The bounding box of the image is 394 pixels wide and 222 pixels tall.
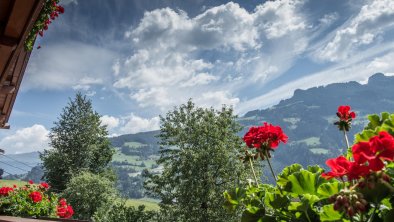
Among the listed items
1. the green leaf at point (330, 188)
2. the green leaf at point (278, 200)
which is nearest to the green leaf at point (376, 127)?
the green leaf at point (330, 188)

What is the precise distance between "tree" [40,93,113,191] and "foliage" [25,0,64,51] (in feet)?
116

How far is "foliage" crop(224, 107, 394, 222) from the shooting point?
1.28 metres

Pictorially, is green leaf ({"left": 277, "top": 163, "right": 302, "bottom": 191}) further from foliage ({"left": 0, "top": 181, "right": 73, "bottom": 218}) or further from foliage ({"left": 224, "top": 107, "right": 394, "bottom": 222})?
foliage ({"left": 0, "top": 181, "right": 73, "bottom": 218})

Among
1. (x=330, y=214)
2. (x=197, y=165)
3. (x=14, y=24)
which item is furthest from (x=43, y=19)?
(x=197, y=165)

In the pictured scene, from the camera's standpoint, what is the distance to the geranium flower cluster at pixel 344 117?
2967 millimetres

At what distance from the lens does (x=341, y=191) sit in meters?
1.30

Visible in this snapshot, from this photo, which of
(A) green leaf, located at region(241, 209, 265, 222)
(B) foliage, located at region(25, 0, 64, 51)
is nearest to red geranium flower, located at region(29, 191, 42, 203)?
(B) foliage, located at region(25, 0, 64, 51)

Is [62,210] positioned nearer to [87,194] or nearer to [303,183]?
[303,183]

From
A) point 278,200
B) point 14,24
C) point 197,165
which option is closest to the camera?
point 278,200

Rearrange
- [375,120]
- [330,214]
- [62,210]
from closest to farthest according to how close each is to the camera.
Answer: [330,214], [375,120], [62,210]

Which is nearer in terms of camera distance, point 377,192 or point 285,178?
point 377,192

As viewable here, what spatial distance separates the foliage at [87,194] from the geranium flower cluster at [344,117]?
119 feet

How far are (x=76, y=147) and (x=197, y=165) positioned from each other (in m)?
18.9

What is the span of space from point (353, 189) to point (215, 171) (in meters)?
30.8
